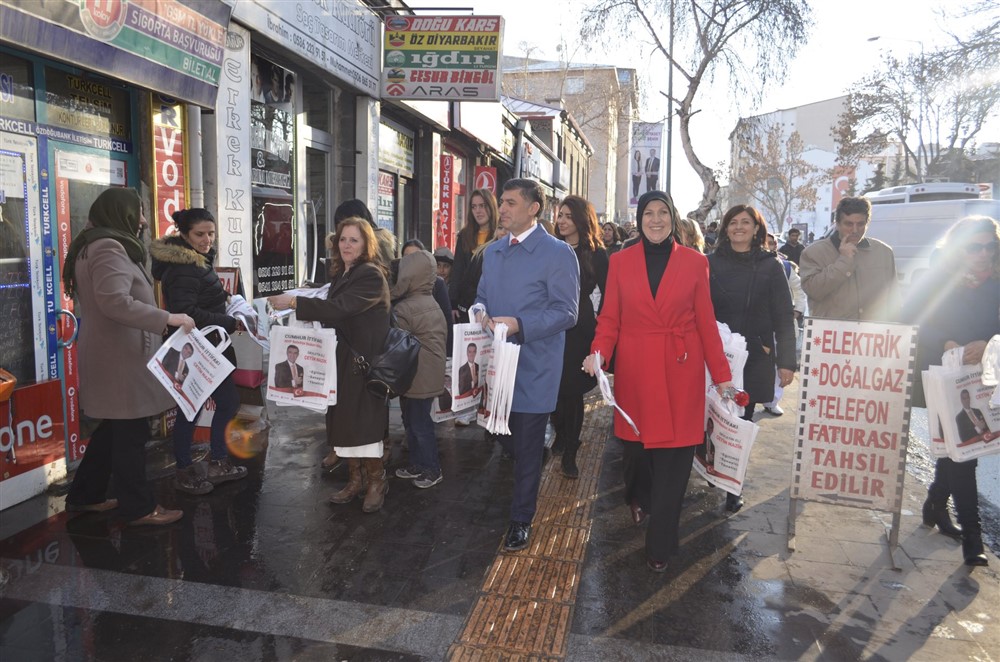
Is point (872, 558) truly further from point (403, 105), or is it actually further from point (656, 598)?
point (403, 105)

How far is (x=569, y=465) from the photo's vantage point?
5.41 metres

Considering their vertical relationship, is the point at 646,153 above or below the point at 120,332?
above

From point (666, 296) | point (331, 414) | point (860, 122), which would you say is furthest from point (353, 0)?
point (860, 122)

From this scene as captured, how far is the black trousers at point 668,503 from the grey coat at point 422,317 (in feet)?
6.18

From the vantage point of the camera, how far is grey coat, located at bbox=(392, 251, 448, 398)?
495cm

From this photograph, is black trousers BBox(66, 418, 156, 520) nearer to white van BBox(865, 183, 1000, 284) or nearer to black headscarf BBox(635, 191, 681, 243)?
black headscarf BBox(635, 191, 681, 243)

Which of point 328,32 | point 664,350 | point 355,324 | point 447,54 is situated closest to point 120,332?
point 355,324

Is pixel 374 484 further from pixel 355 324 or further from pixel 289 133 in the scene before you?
pixel 289 133

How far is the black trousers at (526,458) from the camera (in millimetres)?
4043

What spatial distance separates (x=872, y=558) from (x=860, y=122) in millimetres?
28198

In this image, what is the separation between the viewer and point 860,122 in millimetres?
27859

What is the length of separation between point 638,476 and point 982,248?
2390 millimetres

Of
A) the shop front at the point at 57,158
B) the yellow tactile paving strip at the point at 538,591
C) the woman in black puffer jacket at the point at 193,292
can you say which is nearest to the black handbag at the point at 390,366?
the woman in black puffer jacket at the point at 193,292

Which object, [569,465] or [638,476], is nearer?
[638,476]
